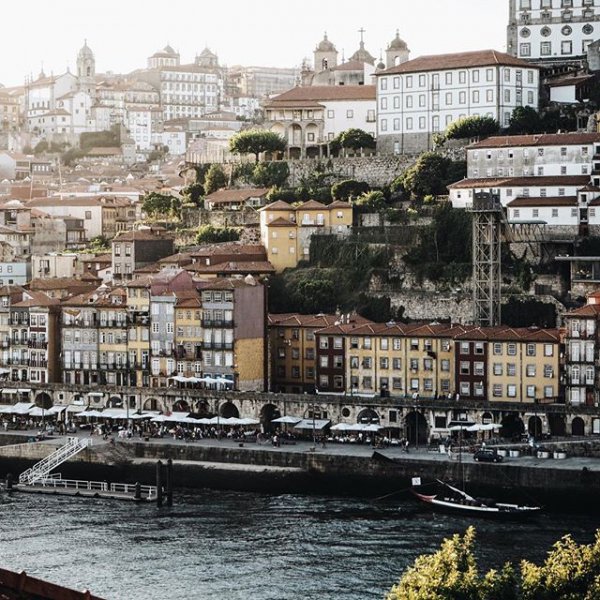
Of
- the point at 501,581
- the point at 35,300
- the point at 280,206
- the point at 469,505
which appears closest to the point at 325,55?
the point at 280,206

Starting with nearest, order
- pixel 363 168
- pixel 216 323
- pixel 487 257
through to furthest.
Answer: pixel 487 257 < pixel 216 323 < pixel 363 168

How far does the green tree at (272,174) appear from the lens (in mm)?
101812

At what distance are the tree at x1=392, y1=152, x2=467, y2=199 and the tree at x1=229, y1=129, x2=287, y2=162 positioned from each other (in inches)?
555

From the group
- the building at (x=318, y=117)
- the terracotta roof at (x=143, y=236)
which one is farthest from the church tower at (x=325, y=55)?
the terracotta roof at (x=143, y=236)

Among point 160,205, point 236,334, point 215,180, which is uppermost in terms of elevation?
point 215,180

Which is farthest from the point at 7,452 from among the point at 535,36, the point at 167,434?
the point at 535,36

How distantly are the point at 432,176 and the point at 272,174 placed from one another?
45.4ft

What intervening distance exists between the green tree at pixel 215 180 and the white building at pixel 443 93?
1099 cm

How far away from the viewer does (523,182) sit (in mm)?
86000

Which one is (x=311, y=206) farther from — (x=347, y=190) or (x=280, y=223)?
(x=347, y=190)

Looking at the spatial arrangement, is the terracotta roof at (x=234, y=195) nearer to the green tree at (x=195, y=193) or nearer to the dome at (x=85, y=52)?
the green tree at (x=195, y=193)

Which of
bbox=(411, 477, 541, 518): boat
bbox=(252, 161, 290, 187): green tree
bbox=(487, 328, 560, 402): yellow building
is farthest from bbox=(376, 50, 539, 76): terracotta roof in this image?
bbox=(411, 477, 541, 518): boat

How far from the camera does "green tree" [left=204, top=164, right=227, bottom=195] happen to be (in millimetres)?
105250

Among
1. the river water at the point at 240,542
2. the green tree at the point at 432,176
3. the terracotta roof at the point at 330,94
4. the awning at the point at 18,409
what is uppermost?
the terracotta roof at the point at 330,94
